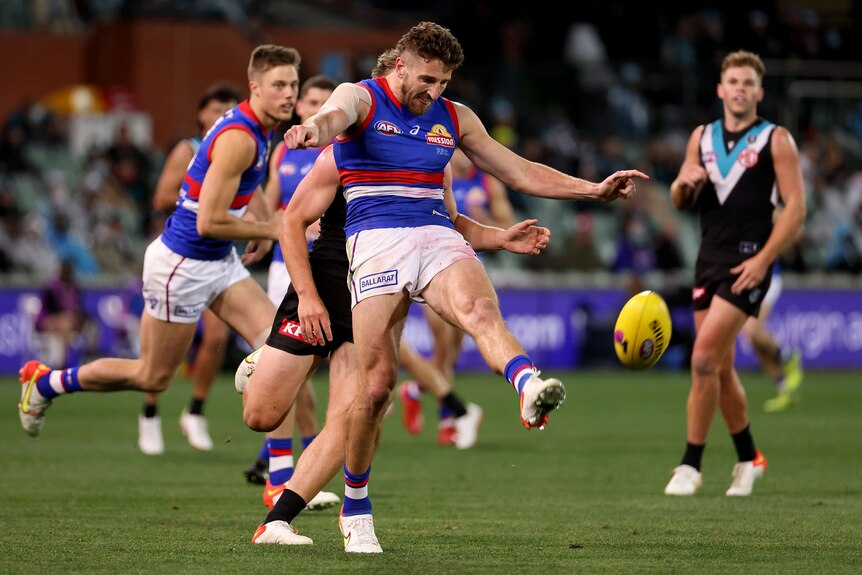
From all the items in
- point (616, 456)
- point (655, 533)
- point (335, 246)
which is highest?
point (335, 246)

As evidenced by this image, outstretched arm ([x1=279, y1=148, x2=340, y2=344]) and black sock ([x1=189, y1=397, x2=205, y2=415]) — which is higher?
outstretched arm ([x1=279, y1=148, x2=340, y2=344])

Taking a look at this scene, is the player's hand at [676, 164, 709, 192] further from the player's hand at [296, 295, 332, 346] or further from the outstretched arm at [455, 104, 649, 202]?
the player's hand at [296, 295, 332, 346]

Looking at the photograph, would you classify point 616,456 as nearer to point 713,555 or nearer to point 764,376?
point 713,555

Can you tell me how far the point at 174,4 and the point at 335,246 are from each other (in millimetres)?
19101

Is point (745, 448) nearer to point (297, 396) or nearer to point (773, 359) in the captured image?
point (297, 396)

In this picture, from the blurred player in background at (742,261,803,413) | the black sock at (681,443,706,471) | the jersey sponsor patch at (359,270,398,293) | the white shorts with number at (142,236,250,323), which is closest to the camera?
the jersey sponsor patch at (359,270,398,293)

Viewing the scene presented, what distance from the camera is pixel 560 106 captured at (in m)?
27.2

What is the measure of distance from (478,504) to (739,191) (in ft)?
9.10

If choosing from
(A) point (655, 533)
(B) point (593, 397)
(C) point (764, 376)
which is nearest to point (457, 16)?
(C) point (764, 376)

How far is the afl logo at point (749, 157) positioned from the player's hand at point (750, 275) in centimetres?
66

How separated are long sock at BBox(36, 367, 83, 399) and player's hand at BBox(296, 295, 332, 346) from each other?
356 centimetres

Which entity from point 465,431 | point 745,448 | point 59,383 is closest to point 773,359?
point 465,431

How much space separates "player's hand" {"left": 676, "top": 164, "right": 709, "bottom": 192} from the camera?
9422 mm

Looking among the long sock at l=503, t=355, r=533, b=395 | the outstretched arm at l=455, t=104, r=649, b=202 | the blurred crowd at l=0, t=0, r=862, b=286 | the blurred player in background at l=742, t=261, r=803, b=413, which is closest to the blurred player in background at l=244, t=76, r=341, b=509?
the outstretched arm at l=455, t=104, r=649, b=202
